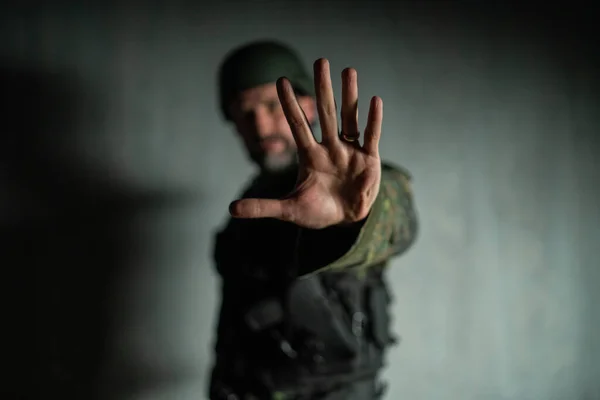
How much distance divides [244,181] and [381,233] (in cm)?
61

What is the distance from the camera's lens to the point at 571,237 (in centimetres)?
128

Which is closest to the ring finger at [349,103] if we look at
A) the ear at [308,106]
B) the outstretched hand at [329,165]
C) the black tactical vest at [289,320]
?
the outstretched hand at [329,165]

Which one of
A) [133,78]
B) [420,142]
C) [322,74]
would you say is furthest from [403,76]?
[322,74]

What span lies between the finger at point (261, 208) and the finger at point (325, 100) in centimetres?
8

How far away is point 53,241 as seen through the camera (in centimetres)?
108

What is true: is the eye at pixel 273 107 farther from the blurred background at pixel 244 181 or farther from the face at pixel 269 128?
the blurred background at pixel 244 181

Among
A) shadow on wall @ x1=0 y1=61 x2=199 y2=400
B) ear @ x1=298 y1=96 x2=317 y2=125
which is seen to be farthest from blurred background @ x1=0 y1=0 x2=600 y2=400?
ear @ x1=298 y1=96 x2=317 y2=125

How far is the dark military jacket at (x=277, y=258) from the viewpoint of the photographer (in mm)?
594

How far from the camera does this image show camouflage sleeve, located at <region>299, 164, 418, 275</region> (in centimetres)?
57

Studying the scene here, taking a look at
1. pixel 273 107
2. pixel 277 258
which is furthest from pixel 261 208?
pixel 273 107

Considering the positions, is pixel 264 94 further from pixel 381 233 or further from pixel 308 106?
pixel 381 233

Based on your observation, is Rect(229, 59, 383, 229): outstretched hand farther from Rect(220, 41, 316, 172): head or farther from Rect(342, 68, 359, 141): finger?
Rect(220, 41, 316, 172): head

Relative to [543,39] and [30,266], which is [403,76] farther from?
[30,266]

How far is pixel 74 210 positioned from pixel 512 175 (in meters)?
0.96
